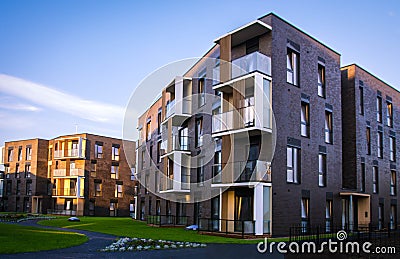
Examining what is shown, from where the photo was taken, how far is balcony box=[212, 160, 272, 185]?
23.1m

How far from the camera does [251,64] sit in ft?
79.6

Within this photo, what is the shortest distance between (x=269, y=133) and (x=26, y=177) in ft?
170

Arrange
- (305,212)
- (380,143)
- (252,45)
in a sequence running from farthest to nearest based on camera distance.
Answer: (380,143)
(252,45)
(305,212)

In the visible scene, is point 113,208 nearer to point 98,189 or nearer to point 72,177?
point 98,189

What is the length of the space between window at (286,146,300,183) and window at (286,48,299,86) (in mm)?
4017

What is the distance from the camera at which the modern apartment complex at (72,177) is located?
61.0 meters

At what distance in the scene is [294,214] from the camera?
24281 millimetres

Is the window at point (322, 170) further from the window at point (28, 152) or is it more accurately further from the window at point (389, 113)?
the window at point (28, 152)

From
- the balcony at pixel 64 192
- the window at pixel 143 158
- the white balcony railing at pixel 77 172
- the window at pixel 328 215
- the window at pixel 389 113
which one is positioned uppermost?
the window at pixel 389 113

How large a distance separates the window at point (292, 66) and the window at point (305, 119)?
1.58m

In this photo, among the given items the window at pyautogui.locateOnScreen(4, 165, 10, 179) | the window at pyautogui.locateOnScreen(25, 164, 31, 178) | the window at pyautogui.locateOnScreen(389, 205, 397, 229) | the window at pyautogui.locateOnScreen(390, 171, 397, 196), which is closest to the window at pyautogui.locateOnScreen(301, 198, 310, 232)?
the window at pyautogui.locateOnScreen(389, 205, 397, 229)

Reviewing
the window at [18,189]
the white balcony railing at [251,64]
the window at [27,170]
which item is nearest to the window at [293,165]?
the white balcony railing at [251,64]

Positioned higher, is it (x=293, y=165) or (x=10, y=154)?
(x=10, y=154)

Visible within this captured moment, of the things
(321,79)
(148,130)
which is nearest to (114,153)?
(148,130)
